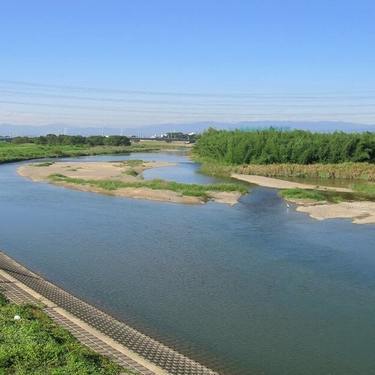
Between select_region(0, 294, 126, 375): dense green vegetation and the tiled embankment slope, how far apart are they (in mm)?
386

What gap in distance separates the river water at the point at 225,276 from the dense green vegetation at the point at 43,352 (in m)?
2.47

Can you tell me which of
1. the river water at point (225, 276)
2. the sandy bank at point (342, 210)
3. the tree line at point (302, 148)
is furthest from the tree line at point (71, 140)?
the river water at point (225, 276)

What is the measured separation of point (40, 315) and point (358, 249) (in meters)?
12.8

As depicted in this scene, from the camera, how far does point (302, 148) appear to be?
58.0 meters

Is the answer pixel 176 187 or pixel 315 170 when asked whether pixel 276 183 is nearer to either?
pixel 315 170

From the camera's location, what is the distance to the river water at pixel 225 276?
419 inches

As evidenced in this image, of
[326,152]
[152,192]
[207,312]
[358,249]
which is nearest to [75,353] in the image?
[207,312]

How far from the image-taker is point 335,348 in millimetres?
10641

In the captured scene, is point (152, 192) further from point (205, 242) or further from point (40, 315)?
point (40, 315)

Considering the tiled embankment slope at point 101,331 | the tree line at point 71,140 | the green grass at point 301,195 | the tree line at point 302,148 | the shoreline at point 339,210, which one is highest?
the tree line at point 302,148

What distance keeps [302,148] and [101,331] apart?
50390 mm

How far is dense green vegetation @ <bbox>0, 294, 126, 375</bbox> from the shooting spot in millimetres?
7574

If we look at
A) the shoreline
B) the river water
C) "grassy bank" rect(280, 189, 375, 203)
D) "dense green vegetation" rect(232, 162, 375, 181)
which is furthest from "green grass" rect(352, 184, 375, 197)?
the river water

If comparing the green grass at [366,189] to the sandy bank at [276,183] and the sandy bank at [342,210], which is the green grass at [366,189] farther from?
the sandy bank at [342,210]
